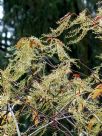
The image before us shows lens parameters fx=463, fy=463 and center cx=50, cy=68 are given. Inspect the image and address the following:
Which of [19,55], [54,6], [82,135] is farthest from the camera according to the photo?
[54,6]

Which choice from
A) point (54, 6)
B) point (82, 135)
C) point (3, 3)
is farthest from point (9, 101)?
point (3, 3)

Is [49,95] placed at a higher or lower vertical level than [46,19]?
lower

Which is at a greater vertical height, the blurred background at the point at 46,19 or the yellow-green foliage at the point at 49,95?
the blurred background at the point at 46,19

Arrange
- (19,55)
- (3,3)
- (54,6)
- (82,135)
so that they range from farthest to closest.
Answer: (3,3) → (54,6) → (19,55) → (82,135)

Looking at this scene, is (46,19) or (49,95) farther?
(46,19)

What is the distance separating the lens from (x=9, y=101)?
1558mm

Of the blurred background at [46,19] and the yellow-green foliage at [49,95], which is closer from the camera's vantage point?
the yellow-green foliage at [49,95]

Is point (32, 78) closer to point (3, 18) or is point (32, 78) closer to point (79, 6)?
point (79, 6)

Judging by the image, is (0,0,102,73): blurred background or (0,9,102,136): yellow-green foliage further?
(0,0,102,73): blurred background

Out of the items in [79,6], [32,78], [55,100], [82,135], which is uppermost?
[79,6]

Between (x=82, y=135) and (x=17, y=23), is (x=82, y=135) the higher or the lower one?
the lower one

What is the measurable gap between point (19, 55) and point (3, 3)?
9.43 feet

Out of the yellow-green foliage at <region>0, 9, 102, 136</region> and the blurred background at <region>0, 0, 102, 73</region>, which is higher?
the blurred background at <region>0, 0, 102, 73</region>

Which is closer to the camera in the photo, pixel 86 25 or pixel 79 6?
pixel 86 25
